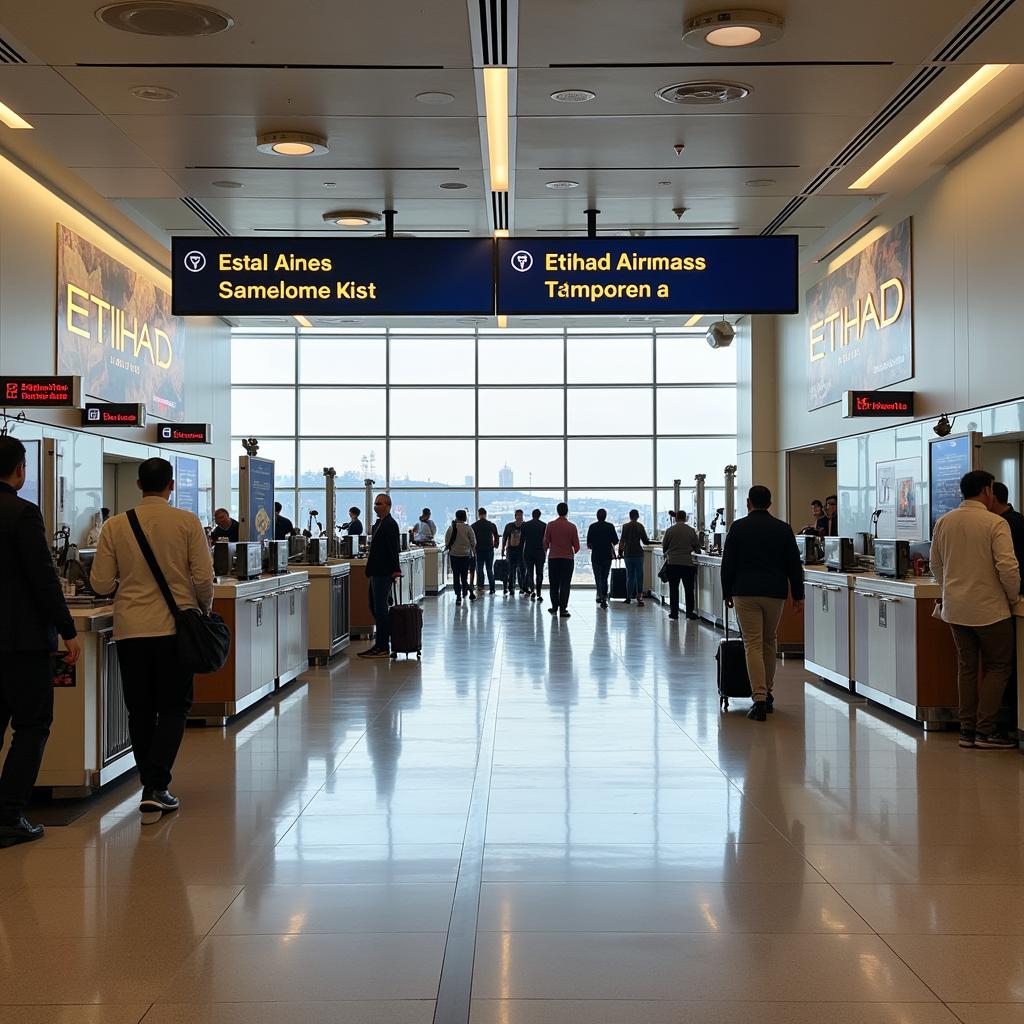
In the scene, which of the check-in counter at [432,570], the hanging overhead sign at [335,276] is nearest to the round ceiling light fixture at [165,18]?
the hanging overhead sign at [335,276]

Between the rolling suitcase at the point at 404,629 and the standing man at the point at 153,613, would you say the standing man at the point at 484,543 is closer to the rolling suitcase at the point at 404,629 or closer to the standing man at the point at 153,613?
the rolling suitcase at the point at 404,629

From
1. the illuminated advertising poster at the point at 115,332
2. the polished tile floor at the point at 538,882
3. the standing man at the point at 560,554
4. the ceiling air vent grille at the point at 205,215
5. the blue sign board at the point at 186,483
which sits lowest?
the polished tile floor at the point at 538,882

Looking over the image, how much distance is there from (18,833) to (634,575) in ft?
51.1

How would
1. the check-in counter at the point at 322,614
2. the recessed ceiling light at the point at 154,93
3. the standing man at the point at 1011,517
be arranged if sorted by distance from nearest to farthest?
the standing man at the point at 1011,517
the recessed ceiling light at the point at 154,93
the check-in counter at the point at 322,614

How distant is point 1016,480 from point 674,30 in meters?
7.30

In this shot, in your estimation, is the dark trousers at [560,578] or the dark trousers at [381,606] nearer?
the dark trousers at [381,606]

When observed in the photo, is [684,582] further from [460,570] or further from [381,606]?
[381,606]

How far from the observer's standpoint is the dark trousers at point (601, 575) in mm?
19422

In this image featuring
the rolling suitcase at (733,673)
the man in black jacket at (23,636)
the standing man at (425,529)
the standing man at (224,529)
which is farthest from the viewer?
the standing man at (425,529)

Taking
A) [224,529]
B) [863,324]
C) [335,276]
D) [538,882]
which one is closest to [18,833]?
[538,882]

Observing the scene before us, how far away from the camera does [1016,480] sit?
12266mm

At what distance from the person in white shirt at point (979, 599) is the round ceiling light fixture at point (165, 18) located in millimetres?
5207

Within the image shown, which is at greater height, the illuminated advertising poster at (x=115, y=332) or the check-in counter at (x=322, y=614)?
the illuminated advertising poster at (x=115, y=332)

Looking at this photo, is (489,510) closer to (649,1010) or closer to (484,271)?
(484,271)
